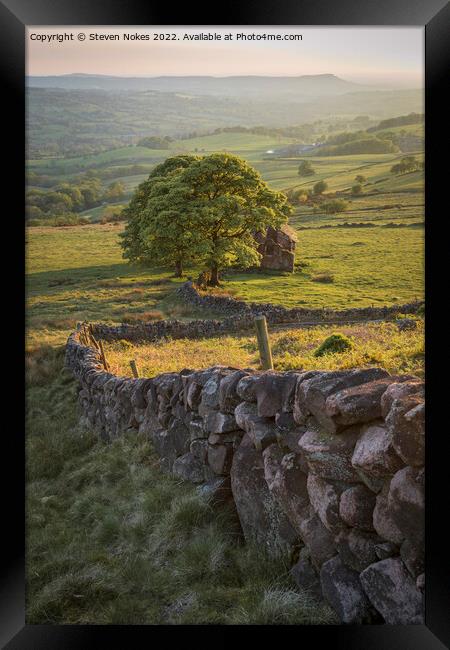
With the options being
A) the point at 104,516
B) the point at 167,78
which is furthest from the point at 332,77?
the point at 104,516

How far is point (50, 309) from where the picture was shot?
7.66 metres

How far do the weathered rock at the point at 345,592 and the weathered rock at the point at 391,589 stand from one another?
0.09m

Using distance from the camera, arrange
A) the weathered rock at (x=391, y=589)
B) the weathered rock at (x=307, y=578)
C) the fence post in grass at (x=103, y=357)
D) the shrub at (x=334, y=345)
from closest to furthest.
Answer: the weathered rock at (x=391, y=589) < the weathered rock at (x=307, y=578) < the shrub at (x=334, y=345) < the fence post in grass at (x=103, y=357)

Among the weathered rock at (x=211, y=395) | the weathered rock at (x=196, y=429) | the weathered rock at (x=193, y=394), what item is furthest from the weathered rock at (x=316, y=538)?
the weathered rock at (x=193, y=394)

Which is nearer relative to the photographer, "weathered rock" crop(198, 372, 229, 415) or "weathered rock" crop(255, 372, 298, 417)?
"weathered rock" crop(255, 372, 298, 417)

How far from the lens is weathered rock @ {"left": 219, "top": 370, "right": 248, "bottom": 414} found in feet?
15.5

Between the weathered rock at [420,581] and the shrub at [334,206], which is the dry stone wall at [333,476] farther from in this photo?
the shrub at [334,206]

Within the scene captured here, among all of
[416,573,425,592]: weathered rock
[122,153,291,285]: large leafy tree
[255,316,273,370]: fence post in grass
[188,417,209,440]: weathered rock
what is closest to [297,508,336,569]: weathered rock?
[416,573,425,592]: weathered rock

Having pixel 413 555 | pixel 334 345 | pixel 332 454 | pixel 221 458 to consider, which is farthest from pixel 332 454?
pixel 334 345

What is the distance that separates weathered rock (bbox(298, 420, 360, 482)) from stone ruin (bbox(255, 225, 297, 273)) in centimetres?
418

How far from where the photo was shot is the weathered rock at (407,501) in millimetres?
3168

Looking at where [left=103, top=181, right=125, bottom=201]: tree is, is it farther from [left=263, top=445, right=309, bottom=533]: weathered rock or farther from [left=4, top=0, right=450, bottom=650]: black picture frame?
[left=263, top=445, right=309, bottom=533]: weathered rock

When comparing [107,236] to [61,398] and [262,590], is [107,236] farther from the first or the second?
[262,590]

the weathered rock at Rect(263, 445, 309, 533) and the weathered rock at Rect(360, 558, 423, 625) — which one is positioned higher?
the weathered rock at Rect(263, 445, 309, 533)
